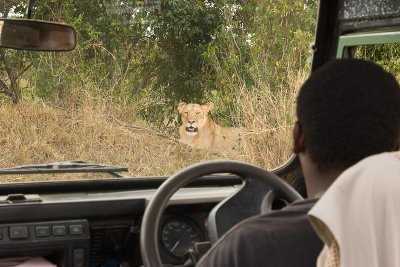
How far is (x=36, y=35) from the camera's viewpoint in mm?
3256

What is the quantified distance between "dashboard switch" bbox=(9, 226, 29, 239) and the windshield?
52 cm

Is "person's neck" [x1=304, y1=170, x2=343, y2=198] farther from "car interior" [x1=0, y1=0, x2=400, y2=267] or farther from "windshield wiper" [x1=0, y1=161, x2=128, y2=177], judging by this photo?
"windshield wiper" [x1=0, y1=161, x2=128, y2=177]

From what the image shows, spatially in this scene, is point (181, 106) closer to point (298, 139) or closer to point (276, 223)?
point (298, 139)

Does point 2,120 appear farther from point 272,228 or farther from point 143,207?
point 272,228

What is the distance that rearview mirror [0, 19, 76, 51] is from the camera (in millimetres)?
3129

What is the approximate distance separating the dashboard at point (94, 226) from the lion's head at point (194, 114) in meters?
0.61

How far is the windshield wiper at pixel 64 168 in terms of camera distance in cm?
373

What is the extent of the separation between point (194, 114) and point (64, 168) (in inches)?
34.1

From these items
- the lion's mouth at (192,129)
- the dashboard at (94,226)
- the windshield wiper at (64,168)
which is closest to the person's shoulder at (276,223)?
the dashboard at (94,226)

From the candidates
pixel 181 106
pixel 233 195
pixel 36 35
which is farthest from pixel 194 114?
pixel 233 195

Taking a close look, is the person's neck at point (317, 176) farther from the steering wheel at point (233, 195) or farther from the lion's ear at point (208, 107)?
the lion's ear at point (208, 107)

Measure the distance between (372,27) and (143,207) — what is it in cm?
135

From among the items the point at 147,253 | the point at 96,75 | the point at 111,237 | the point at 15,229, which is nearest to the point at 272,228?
the point at 147,253

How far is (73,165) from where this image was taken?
12.5ft
